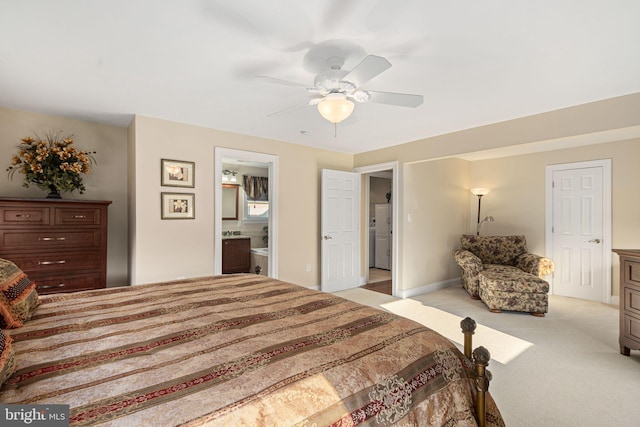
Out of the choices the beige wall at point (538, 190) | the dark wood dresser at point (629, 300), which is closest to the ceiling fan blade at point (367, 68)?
the dark wood dresser at point (629, 300)


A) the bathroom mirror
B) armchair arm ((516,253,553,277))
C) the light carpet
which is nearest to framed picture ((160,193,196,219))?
the bathroom mirror

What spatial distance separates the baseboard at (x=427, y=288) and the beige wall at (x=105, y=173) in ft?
12.5

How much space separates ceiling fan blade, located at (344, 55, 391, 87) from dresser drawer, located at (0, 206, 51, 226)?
3078 mm

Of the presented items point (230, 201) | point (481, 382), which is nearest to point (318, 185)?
point (230, 201)

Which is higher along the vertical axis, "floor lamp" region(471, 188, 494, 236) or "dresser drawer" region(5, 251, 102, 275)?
"floor lamp" region(471, 188, 494, 236)

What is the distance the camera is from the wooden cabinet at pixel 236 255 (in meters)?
5.80

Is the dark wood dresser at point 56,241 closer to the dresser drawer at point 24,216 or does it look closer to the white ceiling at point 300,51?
the dresser drawer at point 24,216

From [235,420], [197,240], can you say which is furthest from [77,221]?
[235,420]

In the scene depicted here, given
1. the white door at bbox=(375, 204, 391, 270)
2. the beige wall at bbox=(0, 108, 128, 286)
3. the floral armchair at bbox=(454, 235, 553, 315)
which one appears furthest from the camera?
the white door at bbox=(375, 204, 391, 270)

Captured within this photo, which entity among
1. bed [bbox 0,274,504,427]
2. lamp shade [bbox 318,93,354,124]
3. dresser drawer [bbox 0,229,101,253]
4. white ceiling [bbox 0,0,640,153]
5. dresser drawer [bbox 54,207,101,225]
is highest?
white ceiling [bbox 0,0,640,153]

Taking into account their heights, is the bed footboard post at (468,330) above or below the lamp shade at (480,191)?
below

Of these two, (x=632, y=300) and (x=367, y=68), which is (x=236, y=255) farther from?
(x=632, y=300)

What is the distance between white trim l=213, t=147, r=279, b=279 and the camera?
12.4ft

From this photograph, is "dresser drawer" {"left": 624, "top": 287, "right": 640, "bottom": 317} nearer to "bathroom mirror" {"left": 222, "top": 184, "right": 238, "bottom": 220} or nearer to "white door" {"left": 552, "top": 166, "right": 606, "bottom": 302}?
"white door" {"left": 552, "top": 166, "right": 606, "bottom": 302}
